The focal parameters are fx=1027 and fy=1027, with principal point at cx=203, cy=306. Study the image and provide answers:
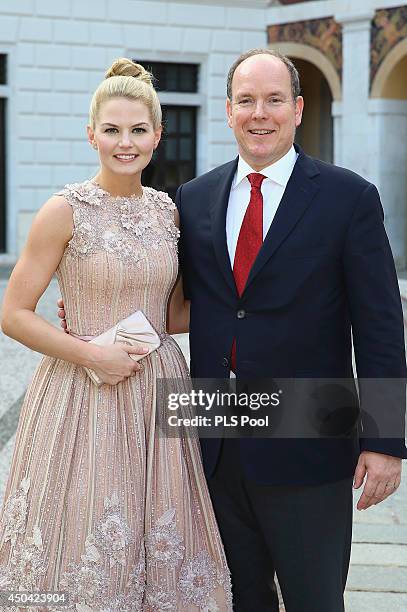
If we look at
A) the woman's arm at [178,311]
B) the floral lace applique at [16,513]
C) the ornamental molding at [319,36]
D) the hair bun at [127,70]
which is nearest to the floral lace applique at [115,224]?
the woman's arm at [178,311]

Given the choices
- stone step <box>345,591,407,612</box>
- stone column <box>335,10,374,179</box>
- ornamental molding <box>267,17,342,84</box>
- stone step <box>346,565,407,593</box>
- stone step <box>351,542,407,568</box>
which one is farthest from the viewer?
ornamental molding <box>267,17,342,84</box>

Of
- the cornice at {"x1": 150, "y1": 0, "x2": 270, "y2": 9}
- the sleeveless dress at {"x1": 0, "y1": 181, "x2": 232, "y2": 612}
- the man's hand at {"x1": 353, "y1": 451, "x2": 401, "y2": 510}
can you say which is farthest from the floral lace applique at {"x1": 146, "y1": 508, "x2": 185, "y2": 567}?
the cornice at {"x1": 150, "y1": 0, "x2": 270, "y2": 9}

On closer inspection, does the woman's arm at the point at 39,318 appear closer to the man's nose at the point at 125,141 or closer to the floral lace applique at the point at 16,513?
the man's nose at the point at 125,141

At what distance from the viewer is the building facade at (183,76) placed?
52.3 feet

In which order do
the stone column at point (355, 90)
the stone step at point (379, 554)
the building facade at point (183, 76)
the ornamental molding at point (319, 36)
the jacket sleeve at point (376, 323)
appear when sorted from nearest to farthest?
the jacket sleeve at point (376, 323) → the stone step at point (379, 554) → the stone column at point (355, 90) → the building facade at point (183, 76) → the ornamental molding at point (319, 36)

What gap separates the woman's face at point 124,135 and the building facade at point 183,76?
13.3m

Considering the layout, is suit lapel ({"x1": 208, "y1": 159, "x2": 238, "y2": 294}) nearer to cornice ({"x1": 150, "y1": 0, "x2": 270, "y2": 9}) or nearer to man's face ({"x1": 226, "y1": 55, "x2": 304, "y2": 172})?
man's face ({"x1": 226, "y1": 55, "x2": 304, "y2": 172})

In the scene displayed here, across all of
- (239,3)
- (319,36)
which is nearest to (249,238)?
(319,36)

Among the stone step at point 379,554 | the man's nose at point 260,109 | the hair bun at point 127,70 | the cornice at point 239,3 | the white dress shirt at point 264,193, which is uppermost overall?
the cornice at point 239,3

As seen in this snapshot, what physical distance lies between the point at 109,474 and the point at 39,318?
1.49 feet

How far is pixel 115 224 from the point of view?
2803 mm

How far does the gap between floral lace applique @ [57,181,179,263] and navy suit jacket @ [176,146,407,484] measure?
0.55 ft

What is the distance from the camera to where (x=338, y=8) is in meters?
16.2

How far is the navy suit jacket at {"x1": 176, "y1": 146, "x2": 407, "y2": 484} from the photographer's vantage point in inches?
103
